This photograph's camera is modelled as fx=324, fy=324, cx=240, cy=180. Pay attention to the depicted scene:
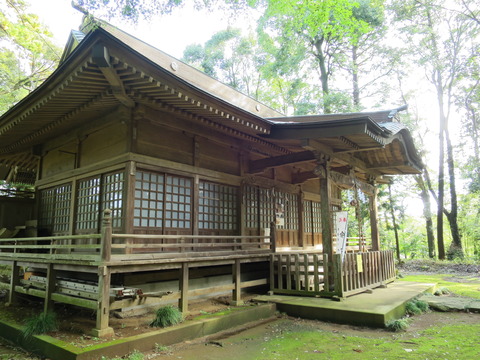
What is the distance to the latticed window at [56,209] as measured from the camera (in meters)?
9.26

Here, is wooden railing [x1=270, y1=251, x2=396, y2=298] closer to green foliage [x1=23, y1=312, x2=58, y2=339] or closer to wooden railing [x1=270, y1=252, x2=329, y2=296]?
wooden railing [x1=270, y1=252, x2=329, y2=296]

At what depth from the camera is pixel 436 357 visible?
472 cm

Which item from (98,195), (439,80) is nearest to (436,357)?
(98,195)

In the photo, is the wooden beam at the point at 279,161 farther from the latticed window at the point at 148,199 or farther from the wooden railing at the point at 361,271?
the latticed window at the point at 148,199

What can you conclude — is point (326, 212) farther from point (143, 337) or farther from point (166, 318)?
point (143, 337)

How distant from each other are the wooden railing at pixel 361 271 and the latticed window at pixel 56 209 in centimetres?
739

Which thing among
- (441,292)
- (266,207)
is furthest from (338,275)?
(441,292)

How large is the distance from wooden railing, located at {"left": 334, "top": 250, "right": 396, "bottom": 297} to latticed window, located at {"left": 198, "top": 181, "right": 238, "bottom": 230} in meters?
3.26

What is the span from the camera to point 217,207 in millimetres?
9156

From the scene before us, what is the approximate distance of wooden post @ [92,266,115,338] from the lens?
500 cm

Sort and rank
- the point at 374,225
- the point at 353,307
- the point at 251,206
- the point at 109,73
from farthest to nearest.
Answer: the point at 374,225 < the point at 251,206 < the point at 353,307 < the point at 109,73

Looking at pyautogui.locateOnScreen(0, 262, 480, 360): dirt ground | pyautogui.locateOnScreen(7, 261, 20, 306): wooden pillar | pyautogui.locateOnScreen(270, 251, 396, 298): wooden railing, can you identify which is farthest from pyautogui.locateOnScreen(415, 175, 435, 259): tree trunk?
pyautogui.locateOnScreen(7, 261, 20, 306): wooden pillar

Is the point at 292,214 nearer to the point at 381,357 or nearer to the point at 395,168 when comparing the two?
the point at 395,168

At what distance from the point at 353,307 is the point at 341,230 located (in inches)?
75.2
